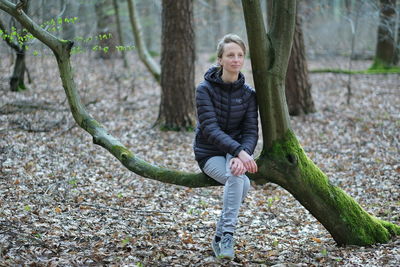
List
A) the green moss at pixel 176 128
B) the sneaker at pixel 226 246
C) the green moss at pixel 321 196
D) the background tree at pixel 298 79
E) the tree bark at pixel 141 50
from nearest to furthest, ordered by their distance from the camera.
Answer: the sneaker at pixel 226 246 → the green moss at pixel 321 196 → the green moss at pixel 176 128 → the background tree at pixel 298 79 → the tree bark at pixel 141 50

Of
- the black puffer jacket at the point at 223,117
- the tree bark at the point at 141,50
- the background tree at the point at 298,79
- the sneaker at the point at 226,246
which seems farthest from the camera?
the tree bark at the point at 141,50

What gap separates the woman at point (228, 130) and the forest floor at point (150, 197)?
1.89ft

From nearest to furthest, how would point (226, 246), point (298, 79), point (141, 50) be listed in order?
1. point (226, 246)
2. point (298, 79)
3. point (141, 50)

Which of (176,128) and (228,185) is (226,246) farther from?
(176,128)

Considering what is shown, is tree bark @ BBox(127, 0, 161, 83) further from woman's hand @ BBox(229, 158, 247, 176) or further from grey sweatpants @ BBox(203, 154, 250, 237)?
woman's hand @ BBox(229, 158, 247, 176)

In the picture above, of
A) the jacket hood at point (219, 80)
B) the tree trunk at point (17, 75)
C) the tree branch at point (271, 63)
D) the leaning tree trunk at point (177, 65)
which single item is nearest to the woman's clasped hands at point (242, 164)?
the tree branch at point (271, 63)

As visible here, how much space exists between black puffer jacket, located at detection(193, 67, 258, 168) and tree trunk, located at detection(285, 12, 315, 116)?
7034 millimetres

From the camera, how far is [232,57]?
3.74m

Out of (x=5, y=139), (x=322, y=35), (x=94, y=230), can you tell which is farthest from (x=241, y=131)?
(x=322, y=35)

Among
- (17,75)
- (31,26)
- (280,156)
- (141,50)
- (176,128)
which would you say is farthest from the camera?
(141,50)

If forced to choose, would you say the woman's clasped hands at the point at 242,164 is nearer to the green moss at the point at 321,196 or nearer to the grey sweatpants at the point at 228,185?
the grey sweatpants at the point at 228,185

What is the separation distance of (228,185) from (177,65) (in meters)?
5.90

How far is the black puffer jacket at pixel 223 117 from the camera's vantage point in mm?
3693

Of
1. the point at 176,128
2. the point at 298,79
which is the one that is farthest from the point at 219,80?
the point at 298,79
